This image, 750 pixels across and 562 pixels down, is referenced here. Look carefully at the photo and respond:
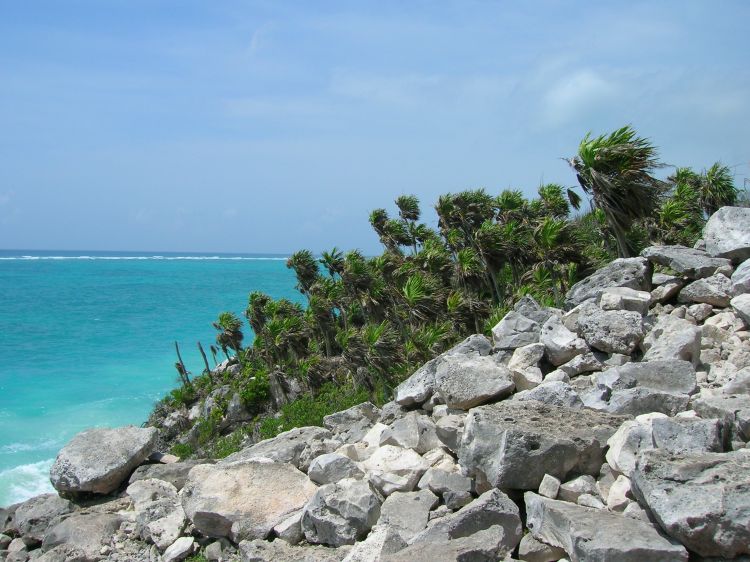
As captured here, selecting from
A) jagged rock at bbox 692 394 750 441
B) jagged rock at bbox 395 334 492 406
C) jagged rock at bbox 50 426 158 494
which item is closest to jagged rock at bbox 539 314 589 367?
jagged rock at bbox 395 334 492 406

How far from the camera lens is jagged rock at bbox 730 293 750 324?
34.2 ft

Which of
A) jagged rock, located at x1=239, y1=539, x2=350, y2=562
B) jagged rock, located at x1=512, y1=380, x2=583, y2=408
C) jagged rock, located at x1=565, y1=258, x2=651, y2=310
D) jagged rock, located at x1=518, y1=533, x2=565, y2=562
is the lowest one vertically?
jagged rock, located at x1=518, y1=533, x2=565, y2=562

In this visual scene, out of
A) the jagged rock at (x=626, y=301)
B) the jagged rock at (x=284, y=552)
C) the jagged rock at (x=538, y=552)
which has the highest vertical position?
the jagged rock at (x=626, y=301)

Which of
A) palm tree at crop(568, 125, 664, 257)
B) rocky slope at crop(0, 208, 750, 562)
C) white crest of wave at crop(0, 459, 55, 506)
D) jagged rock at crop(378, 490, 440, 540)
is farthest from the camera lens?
white crest of wave at crop(0, 459, 55, 506)

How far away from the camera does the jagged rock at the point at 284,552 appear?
324 inches

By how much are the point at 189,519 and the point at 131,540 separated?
4.03 feet

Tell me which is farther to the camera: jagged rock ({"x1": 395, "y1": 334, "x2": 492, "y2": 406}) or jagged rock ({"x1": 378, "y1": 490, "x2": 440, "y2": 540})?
jagged rock ({"x1": 395, "y1": 334, "x2": 492, "y2": 406})

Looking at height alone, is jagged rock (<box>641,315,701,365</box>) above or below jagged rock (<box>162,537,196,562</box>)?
above

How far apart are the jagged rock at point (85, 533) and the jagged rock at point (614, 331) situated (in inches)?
309

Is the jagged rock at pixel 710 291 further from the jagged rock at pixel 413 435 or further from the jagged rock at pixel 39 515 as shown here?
the jagged rock at pixel 39 515

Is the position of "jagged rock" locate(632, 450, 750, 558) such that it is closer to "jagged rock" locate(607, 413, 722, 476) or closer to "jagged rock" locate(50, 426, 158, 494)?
"jagged rock" locate(607, 413, 722, 476)

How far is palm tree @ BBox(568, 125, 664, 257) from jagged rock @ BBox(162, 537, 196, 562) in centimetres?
1142

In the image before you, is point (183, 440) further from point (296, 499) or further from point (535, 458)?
point (535, 458)

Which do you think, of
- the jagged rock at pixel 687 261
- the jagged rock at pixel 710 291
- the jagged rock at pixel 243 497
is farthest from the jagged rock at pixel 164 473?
the jagged rock at pixel 687 261
